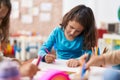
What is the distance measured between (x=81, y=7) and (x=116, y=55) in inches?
23.5

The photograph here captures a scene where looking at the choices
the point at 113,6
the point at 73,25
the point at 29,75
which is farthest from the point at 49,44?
the point at 113,6

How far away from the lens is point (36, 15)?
3.84 m

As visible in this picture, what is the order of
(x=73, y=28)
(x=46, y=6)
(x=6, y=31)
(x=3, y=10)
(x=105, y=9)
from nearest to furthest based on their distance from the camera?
1. (x=3, y=10)
2. (x=6, y=31)
3. (x=73, y=28)
4. (x=105, y=9)
5. (x=46, y=6)

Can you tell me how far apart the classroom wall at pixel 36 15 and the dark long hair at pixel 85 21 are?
7.38 feet

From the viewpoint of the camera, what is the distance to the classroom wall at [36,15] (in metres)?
3.81

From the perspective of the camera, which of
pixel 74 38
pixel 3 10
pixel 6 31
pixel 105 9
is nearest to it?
pixel 3 10

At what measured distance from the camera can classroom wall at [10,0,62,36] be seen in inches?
150

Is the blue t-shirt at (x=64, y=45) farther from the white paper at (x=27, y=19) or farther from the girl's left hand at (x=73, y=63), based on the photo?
the white paper at (x=27, y=19)

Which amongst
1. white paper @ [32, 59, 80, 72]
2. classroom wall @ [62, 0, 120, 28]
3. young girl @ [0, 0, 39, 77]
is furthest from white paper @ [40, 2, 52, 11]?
white paper @ [32, 59, 80, 72]

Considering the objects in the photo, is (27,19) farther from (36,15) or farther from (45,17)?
(45,17)

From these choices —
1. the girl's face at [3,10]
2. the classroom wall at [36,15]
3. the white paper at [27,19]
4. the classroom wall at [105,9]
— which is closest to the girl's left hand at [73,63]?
the girl's face at [3,10]

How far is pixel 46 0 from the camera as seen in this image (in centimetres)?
381

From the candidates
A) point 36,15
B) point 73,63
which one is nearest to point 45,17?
point 36,15

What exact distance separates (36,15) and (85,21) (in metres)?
2.42
